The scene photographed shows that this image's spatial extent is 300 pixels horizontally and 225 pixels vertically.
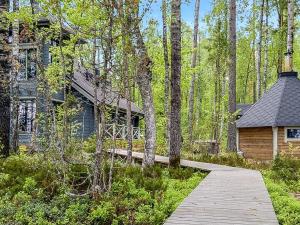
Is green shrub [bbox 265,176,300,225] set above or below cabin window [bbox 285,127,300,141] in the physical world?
below

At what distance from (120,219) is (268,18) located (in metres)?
30.1

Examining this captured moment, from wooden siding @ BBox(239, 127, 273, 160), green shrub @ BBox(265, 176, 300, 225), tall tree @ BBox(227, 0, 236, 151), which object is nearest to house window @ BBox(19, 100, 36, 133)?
tall tree @ BBox(227, 0, 236, 151)

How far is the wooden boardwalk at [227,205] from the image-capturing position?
20.8 ft

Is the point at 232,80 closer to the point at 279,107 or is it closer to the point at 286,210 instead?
the point at 279,107

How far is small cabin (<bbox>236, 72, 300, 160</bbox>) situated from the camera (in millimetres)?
20312

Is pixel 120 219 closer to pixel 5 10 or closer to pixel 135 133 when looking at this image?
pixel 5 10

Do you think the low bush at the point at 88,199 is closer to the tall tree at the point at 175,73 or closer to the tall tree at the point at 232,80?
the tall tree at the point at 175,73

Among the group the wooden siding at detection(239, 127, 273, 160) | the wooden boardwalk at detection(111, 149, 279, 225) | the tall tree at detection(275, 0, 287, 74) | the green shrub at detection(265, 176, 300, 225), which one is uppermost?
the tall tree at detection(275, 0, 287, 74)

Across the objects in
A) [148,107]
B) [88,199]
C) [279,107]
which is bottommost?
[88,199]

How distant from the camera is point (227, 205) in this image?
7379mm

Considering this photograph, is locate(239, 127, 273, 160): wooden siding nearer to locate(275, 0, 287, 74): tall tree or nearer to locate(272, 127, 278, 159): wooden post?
locate(272, 127, 278, 159): wooden post

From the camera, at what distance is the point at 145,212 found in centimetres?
798

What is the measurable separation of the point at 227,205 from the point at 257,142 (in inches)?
592

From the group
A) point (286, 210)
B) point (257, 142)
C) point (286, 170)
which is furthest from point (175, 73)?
point (257, 142)
